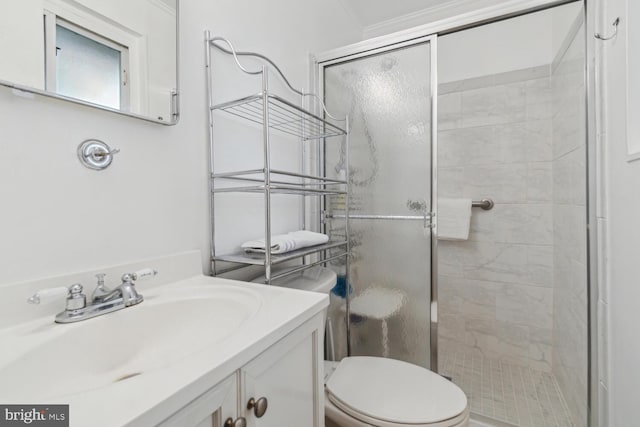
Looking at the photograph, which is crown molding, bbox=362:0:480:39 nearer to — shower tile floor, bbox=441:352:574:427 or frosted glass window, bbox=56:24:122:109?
frosted glass window, bbox=56:24:122:109

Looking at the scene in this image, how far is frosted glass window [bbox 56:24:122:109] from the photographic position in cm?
65

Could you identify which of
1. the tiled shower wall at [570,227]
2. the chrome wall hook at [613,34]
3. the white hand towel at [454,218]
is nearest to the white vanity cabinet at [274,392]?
the tiled shower wall at [570,227]

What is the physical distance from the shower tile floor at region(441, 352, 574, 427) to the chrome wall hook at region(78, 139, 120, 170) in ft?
6.21

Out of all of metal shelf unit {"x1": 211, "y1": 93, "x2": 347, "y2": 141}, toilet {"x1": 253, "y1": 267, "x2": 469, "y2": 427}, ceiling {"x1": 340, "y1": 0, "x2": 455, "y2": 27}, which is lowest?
toilet {"x1": 253, "y1": 267, "x2": 469, "y2": 427}

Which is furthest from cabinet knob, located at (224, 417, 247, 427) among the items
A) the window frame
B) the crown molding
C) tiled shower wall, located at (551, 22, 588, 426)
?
the crown molding

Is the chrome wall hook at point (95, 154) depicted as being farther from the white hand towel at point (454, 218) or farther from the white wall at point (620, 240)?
the white hand towel at point (454, 218)

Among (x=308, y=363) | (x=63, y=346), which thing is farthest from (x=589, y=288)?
(x=63, y=346)

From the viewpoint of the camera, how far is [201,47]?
0.99 m

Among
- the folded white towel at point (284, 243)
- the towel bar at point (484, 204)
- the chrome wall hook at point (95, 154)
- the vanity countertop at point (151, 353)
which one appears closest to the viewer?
the vanity countertop at point (151, 353)

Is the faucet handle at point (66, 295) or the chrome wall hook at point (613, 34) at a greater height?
the chrome wall hook at point (613, 34)

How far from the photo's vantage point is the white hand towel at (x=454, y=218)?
6.23ft

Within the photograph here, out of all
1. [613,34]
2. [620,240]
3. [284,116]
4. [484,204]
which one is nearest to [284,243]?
[284,116]

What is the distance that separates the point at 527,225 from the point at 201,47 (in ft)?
6.55

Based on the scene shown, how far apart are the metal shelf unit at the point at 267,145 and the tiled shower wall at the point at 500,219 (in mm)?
949
